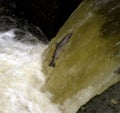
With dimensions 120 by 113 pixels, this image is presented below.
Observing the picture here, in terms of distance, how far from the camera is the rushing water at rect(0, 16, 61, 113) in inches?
185

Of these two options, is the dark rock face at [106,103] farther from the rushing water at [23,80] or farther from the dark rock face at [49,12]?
the dark rock face at [49,12]

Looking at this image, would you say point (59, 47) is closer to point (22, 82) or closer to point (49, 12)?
point (22, 82)

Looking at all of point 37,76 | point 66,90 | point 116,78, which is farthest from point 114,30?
point 37,76

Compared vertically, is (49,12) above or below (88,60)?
below

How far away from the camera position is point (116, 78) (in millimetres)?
4395

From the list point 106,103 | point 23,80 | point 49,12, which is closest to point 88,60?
point 106,103

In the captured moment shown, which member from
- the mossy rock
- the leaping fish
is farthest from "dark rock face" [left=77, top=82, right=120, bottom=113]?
the leaping fish

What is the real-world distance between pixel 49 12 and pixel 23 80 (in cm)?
173

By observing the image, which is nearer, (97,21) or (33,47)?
(97,21)

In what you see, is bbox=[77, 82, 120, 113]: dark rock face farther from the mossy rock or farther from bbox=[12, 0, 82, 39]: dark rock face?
bbox=[12, 0, 82, 39]: dark rock face

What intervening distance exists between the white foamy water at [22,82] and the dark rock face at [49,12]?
0.64m

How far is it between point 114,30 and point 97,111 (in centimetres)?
103

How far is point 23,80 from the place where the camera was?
5113mm

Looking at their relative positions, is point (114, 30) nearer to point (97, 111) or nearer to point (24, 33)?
point (97, 111)
